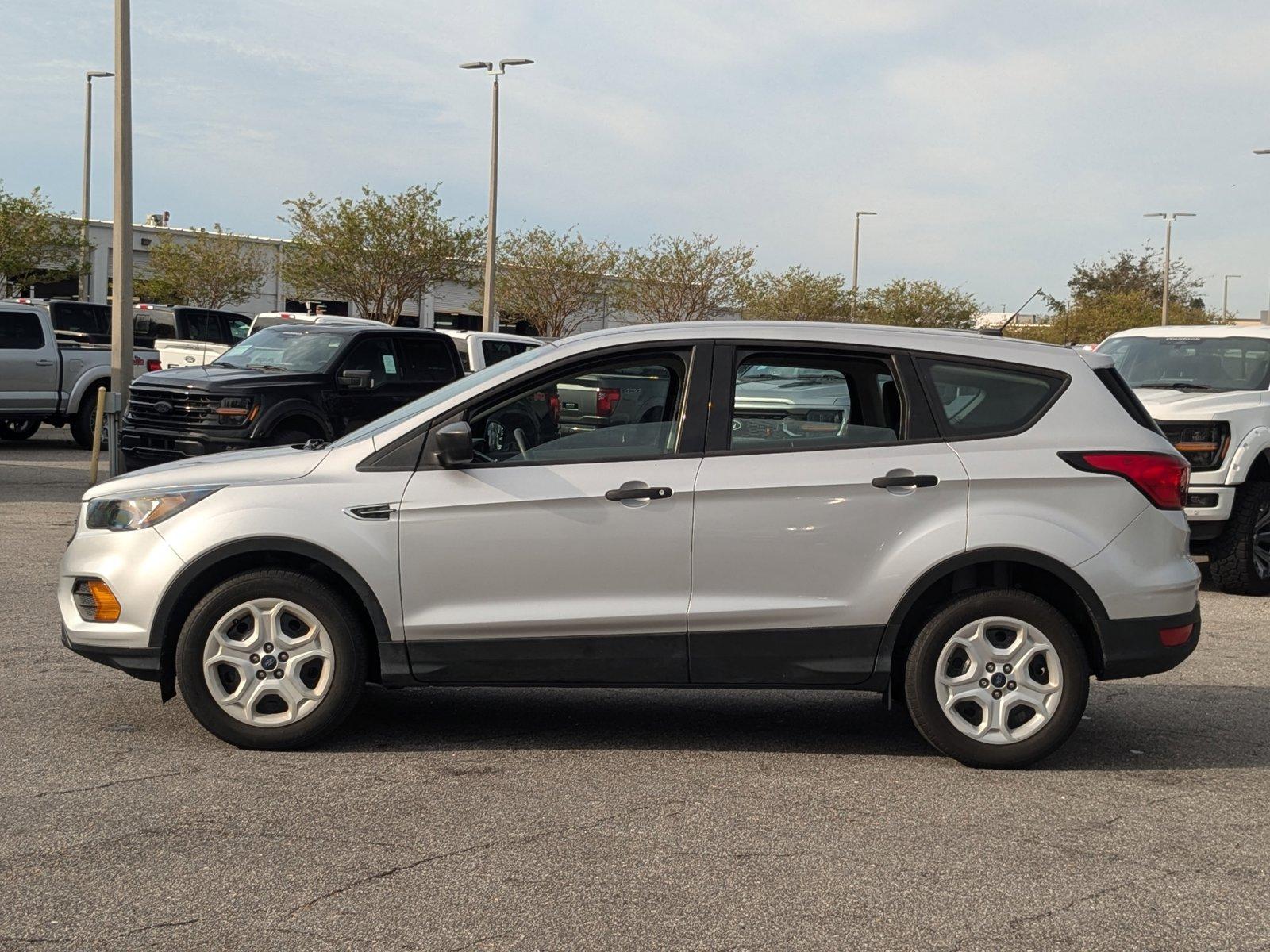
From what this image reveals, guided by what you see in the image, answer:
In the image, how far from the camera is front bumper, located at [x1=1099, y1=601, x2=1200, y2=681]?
19.2 feet

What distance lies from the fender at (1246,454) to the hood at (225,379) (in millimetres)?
9223

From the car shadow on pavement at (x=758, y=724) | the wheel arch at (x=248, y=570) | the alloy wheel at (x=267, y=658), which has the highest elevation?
the wheel arch at (x=248, y=570)

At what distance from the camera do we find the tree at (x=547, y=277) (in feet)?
163

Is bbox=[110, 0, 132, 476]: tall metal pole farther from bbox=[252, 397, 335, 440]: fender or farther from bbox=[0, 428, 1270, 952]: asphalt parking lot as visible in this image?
bbox=[0, 428, 1270, 952]: asphalt parking lot

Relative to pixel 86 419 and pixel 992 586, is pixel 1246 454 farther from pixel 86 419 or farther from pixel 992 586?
pixel 86 419

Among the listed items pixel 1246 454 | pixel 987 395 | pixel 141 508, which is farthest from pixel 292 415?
pixel 987 395

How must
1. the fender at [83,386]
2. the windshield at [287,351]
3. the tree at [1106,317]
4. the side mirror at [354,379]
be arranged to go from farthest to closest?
the tree at [1106,317] → the fender at [83,386] → the windshield at [287,351] → the side mirror at [354,379]

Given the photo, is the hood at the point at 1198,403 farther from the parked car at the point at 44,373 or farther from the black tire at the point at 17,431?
the black tire at the point at 17,431

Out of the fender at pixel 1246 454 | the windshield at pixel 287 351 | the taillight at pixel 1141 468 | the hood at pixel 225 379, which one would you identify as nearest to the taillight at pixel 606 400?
the taillight at pixel 1141 468

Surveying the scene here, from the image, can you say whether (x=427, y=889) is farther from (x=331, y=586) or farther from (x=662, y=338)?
(x=662, y=338)

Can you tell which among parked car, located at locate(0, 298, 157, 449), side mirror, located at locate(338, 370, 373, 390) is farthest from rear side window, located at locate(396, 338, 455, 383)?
parked car, located at locate(0, 298, 157, 449)

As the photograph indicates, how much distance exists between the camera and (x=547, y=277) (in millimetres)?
49812

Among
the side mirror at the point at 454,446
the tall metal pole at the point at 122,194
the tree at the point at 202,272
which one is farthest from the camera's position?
the tree at the point at 202,272

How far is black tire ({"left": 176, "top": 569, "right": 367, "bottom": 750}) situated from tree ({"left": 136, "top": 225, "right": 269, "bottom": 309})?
→ 4615 centimetres
